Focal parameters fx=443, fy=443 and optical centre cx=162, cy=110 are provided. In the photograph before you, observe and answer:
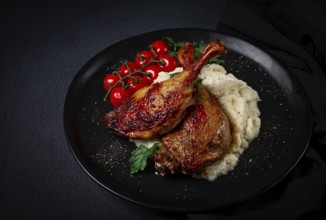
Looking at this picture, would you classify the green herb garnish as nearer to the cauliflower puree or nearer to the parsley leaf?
the cauliflower puree

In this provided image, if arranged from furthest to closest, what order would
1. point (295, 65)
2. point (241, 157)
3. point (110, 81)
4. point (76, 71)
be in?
point (76, 71) < point (295, 65) < point (110, 81) < point (241, 157)

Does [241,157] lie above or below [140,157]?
above

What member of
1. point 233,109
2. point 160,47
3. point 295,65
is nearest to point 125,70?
point 160,47

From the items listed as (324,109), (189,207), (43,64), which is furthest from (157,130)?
(43,64)

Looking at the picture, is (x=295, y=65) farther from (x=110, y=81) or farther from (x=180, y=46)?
(x=110, y=81)

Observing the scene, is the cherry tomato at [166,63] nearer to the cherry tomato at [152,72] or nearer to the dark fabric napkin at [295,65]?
the cherry tomato at [152,72]
